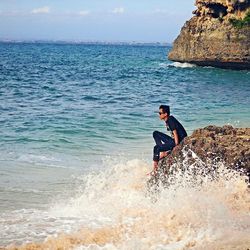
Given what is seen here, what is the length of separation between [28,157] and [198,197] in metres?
5.44

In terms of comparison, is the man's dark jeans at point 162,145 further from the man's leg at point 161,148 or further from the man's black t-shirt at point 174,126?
the man's black t-shirt at point 174,126

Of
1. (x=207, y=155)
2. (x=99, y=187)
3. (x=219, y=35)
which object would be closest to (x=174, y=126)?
(x=207, y=155)

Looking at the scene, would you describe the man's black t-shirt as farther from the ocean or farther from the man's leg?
the ocean

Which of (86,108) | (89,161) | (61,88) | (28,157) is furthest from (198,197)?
(61,88)

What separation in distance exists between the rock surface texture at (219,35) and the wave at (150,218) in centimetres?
3974

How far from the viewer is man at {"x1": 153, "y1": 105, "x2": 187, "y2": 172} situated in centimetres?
946

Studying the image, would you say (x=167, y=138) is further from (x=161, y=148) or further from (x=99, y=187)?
(x=99, y=187)

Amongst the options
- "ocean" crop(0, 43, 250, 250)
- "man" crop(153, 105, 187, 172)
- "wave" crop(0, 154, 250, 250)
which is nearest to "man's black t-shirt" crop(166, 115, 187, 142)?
"man" crop(153, 105, 187, 172)

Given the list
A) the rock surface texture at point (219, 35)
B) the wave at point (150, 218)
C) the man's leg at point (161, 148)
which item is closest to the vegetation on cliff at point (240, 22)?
the rock surface texture at point (219, 35)

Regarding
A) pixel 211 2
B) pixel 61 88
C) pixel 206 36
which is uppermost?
pixel 211 2

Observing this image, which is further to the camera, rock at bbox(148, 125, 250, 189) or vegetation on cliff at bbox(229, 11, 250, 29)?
vegetation on cliff at bbox(229, 11, 250, 29)

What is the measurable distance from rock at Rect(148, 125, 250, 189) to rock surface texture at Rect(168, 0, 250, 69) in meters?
39.0

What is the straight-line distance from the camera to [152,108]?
2289 centimetres

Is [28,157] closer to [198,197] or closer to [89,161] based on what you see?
[89,161]
